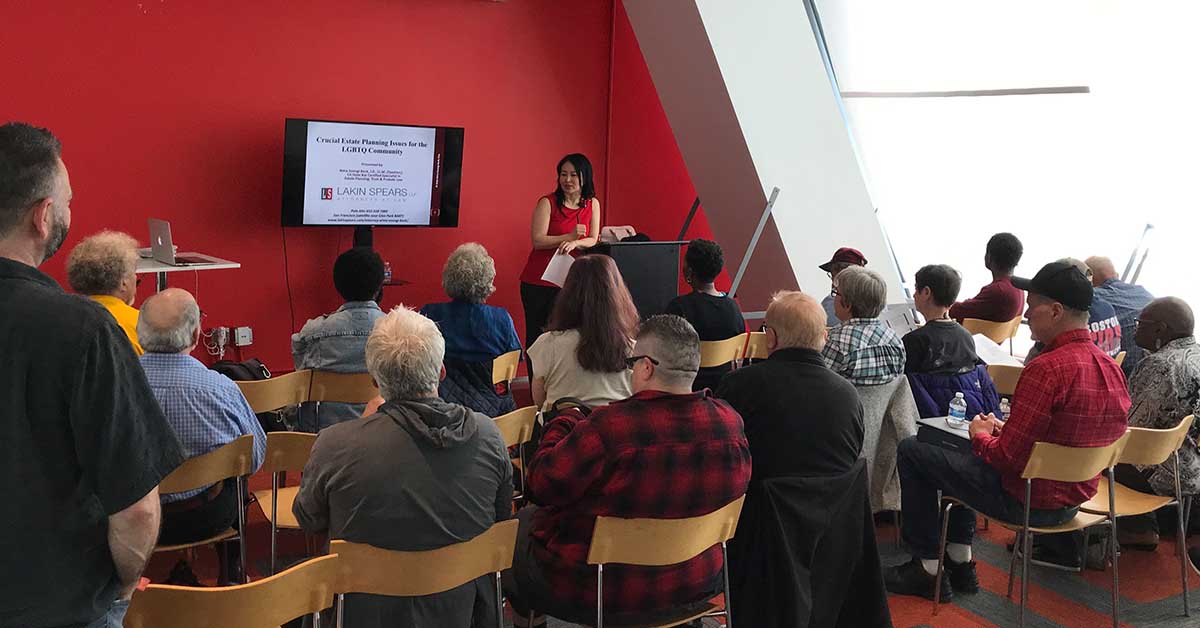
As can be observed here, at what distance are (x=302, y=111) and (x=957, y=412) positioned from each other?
15.0 feet

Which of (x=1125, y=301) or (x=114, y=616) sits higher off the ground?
(x=1125, y=301)

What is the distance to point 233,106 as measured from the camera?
6.16 m

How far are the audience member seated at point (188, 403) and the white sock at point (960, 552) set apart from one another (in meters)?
2.64

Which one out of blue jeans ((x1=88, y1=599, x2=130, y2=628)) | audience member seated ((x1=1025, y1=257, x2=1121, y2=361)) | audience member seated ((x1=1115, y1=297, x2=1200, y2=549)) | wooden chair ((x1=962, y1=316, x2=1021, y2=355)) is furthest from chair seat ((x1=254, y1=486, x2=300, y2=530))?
wooden chair ((x1=962, y1=316, x2=1021, y2=355))

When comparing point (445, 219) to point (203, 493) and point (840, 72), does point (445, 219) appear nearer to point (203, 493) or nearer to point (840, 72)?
point (840, 72)

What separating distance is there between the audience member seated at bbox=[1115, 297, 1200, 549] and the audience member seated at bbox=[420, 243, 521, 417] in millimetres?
2616

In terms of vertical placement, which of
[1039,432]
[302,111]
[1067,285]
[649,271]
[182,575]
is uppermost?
[302,111]

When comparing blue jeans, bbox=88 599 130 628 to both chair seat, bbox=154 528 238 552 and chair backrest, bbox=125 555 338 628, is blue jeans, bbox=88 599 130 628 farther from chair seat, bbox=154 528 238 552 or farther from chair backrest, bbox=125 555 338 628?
chair seat, bbox=154 528 238 552

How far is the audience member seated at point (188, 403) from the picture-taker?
301cm

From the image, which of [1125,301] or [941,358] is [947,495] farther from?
[1125,301]

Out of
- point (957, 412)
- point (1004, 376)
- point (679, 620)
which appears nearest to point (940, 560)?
point (957, 412)

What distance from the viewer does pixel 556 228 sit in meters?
6.30

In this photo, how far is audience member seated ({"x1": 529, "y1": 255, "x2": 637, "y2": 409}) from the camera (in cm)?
367

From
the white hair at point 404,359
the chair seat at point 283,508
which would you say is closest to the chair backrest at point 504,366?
the chair seat at point 283,508
